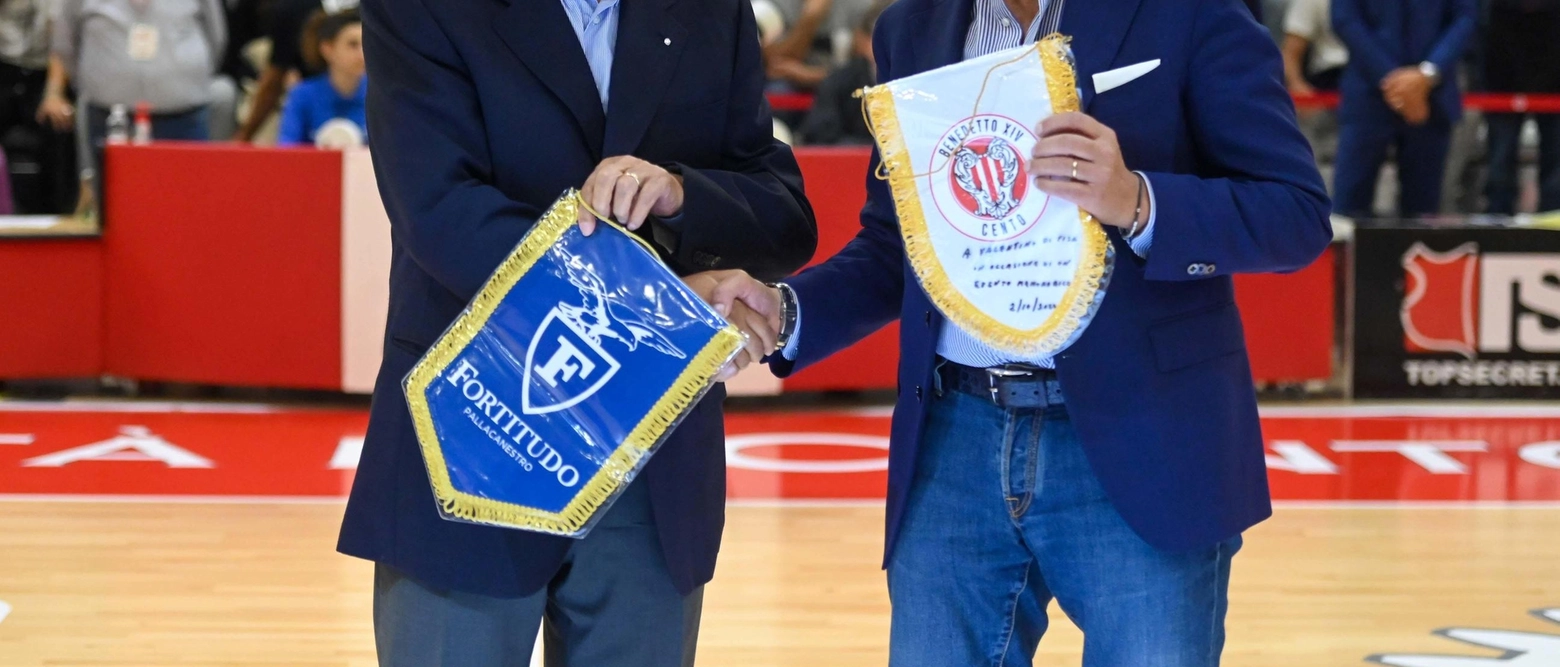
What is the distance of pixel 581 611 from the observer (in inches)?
83.0

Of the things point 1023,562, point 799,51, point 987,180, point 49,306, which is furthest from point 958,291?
point 799,51

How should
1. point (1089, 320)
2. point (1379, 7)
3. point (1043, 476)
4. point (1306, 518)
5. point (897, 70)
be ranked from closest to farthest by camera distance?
1. point (1089, 320)
2. point (1043, 476)
3. point (897, 70)
4. point (1306, 518)
5. point (1379, 7)

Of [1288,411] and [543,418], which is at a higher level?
[543,418]

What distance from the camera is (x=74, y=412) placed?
6500 mm

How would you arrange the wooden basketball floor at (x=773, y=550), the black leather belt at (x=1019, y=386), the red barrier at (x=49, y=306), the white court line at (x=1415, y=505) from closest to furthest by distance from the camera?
the black leather belt at (x=1019, y=386) → the wooden basketball floor at (x=773, y=550) → the white court line at (x=1415, y=505) → the red barrier at (x=49, y=306)

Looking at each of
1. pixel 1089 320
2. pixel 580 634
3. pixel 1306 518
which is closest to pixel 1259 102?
pixel 1089 320

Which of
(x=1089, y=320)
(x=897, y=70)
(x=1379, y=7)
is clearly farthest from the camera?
(x=1379, y=7)

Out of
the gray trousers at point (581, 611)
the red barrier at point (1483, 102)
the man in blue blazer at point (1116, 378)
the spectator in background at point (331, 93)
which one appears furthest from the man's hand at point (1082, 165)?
the red barrier at point (1483, 102)

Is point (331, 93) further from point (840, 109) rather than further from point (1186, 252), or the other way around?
point (1186, 252)

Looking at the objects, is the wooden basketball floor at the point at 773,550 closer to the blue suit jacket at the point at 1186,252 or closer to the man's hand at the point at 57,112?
the blue suit jacket at the point at 1186,252

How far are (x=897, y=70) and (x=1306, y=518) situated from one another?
3355 millimetres

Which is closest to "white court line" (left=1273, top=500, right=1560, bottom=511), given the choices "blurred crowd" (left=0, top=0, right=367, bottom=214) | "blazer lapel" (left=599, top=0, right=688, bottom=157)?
"blazer lapel" (left=599, top=0, right=688, bottom=157)

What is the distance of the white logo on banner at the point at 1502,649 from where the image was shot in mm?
3760

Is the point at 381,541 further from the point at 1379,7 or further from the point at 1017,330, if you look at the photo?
the point at 1379,7
